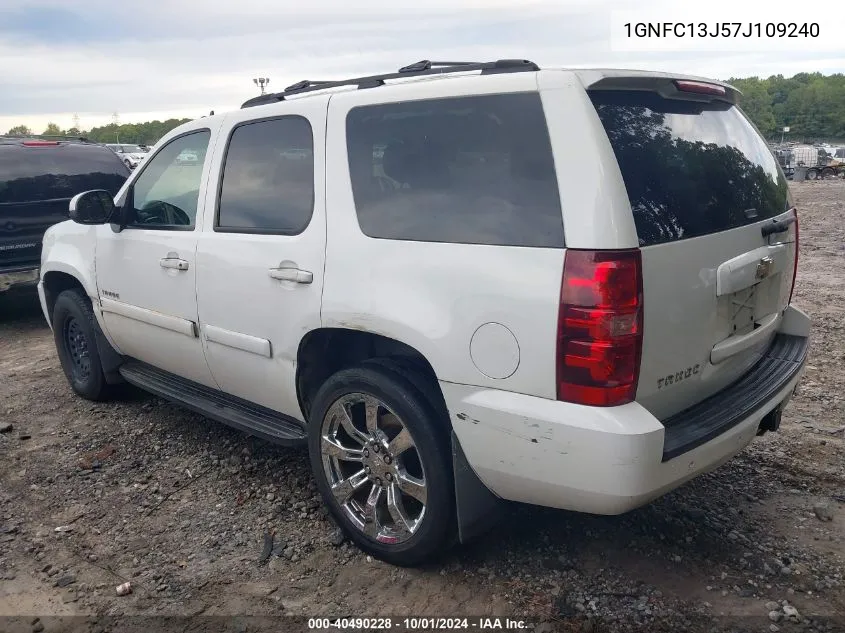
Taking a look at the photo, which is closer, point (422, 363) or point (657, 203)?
point (657, 203)

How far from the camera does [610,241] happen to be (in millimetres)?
2252

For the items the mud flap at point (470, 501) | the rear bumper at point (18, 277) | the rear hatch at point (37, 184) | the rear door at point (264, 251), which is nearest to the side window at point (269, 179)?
the rear door at point (264, 251)

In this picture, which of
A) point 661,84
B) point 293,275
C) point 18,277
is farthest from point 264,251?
point 18,277

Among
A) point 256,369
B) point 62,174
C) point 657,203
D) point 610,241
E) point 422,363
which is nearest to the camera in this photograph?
point 610,241

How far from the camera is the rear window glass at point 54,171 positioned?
703cm

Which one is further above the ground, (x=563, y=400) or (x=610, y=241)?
(x=610, y=241)

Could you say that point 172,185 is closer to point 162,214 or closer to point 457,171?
point 162,214

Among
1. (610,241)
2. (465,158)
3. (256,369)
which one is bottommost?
(256,369)

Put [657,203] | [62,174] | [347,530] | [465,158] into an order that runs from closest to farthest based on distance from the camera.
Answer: [657,203], [465,158], [347,530], [62,174]

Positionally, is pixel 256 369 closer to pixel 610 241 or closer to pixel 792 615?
pixel 610 241

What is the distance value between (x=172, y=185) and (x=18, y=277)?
378cm

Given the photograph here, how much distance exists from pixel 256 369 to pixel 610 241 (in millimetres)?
1924

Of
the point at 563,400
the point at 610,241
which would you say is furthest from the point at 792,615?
the point at 610,241

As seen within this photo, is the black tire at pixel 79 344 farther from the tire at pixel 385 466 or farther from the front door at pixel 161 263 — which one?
the tire at pixel 385 466
